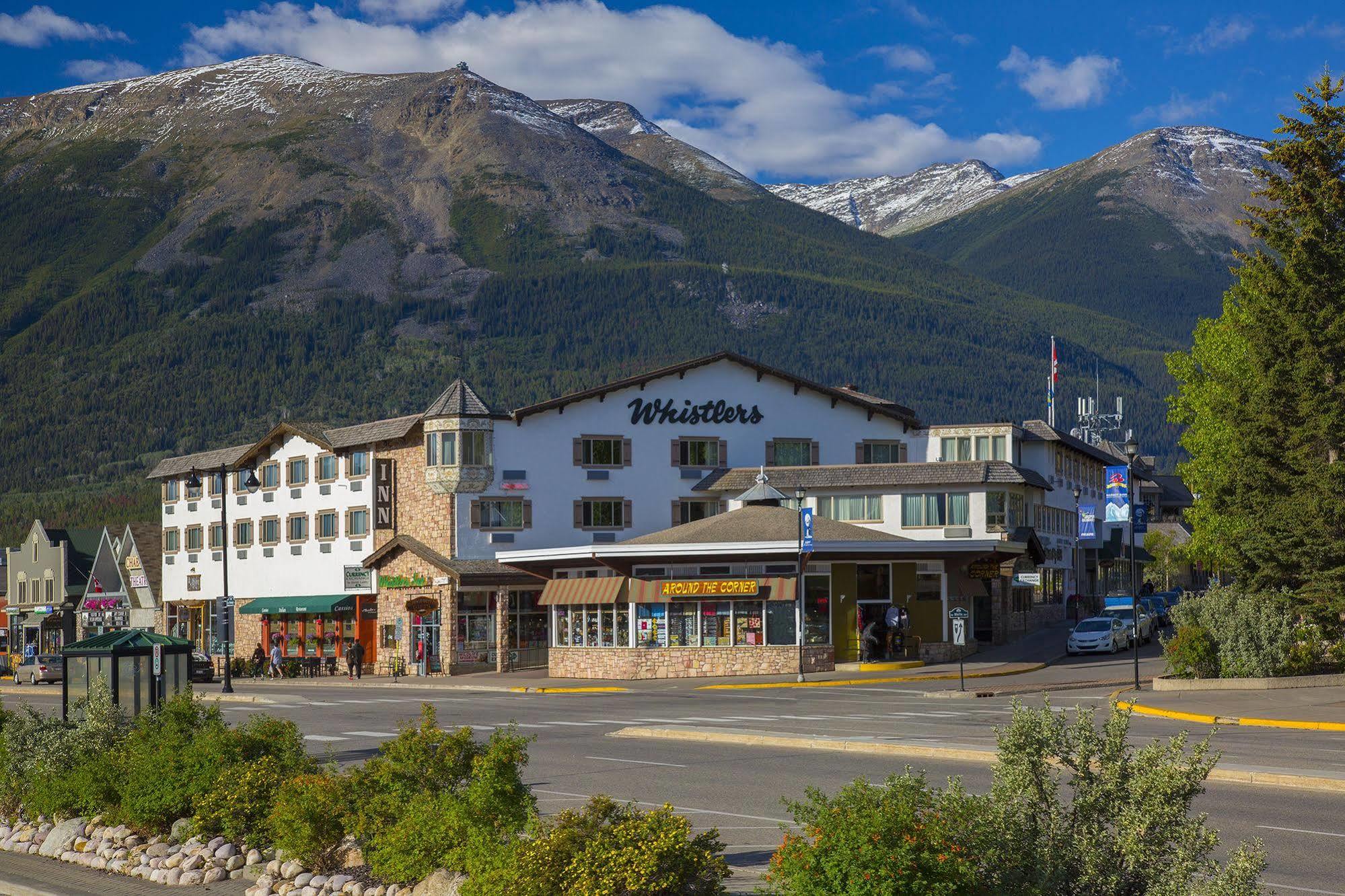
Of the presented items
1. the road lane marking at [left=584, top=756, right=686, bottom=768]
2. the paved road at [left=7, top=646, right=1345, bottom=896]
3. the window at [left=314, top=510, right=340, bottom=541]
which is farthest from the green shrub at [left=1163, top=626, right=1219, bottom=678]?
the window at [left=314, top=510, right=340, bottom=541]

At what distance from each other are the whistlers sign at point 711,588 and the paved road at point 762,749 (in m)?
4.33

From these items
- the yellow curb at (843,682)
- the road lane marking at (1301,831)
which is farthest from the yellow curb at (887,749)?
the yellow curb at (843,682)

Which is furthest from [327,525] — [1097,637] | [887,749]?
[887,749]

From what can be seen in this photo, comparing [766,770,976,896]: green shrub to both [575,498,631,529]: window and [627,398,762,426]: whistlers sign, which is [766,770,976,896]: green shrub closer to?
[575,498,631,529]: window

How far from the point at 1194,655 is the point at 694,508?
32782mm

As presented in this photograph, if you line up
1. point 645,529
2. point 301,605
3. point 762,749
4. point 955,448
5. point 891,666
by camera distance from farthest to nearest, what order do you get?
point 301,605 → point 955,448 → point 645,529 → point 891,666 → point 762,749

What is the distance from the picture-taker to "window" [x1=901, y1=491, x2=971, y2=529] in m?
63.8

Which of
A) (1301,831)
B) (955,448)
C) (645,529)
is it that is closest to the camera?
(1301,831)

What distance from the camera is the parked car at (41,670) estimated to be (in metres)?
66.6

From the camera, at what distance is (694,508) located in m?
69.2

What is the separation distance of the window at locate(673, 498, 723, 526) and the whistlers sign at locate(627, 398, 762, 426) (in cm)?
364

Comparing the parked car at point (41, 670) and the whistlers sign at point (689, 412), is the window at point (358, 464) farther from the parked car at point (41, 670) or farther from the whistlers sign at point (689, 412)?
the parked car at point (41, 670)

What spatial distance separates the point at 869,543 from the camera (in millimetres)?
52969

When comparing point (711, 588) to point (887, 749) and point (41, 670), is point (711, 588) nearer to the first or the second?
point (887, 749)
